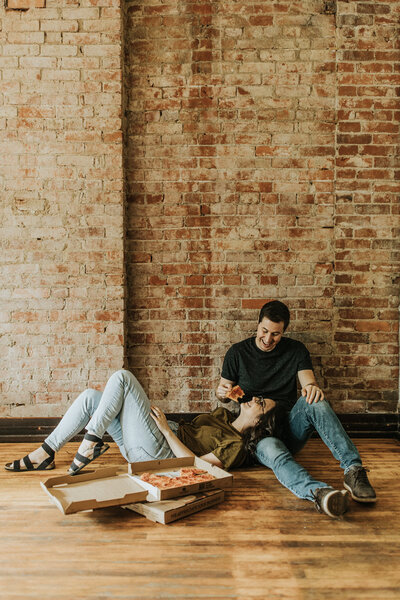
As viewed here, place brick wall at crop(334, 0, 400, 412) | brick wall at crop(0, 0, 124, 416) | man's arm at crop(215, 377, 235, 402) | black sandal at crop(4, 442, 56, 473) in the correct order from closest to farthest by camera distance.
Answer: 1. black sandal at crop(4, 442, 56, 473)
2. man's arm at crop(215, 377, 235, 402)
3. brick wall at crop(0, 0, 124, 416)
4. brick wall at crop(334, 0, 400, 412)

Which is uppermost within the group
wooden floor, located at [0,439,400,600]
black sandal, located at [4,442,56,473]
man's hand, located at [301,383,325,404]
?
man's hand, located at [301,383,325,404]

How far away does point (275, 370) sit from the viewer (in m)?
3.02

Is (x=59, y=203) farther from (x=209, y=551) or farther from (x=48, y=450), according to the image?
(x=209, y=551)

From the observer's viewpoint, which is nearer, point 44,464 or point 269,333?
point 44,464

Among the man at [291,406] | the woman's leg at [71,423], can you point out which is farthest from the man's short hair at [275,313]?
the woman's leg at [71,423]

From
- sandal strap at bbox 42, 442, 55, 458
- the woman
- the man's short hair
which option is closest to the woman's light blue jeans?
the woman

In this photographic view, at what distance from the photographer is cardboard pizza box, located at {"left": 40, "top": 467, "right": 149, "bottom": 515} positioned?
80.5 inches

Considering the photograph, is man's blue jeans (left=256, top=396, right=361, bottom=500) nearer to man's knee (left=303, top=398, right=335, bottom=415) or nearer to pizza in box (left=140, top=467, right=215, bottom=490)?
man's knee (left=303, top=398, right=335, bottom=415)

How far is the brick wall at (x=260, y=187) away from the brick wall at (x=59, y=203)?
0.20 meters

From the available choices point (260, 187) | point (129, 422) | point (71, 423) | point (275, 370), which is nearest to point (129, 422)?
point (129, 422)

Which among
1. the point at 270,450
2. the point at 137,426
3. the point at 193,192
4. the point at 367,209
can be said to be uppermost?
the point at 193,192

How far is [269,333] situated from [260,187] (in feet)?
3.90

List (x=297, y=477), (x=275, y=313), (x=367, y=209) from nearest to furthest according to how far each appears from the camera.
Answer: (x=297, y=477) < (x=275, y=313) < (x=367, y=209)

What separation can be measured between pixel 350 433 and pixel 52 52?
3.54m
